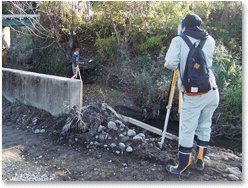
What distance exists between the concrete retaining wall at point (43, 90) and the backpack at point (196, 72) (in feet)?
8.62

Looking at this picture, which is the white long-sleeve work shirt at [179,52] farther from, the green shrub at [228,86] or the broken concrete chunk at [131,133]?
the green shrub at [228,86]

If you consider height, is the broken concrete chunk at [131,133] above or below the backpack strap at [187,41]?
below

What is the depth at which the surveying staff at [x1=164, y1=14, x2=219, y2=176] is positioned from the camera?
11.2 ft

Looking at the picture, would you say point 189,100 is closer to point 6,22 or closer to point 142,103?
point 142,103

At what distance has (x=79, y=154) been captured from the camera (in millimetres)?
4367

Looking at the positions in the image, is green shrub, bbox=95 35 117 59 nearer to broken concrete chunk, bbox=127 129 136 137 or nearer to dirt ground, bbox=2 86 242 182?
dirt ground, bbox=2 86 242 182

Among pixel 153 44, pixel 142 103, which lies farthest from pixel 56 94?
pixel 153 44

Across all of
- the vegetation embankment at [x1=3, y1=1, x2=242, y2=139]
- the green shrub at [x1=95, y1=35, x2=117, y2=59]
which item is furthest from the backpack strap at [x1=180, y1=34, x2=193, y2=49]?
the green shrub at [x1=95, y1=35, x2=117, y2=59]

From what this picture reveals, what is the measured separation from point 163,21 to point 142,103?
104 inches

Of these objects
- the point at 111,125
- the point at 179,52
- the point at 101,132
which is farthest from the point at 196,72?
the point at 101,132

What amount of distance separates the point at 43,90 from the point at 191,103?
3.65m

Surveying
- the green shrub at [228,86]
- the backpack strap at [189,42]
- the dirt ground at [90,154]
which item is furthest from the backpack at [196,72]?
the green shrub at [228,86]

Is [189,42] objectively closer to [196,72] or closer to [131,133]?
[196,72]

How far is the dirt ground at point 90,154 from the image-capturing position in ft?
12.3
